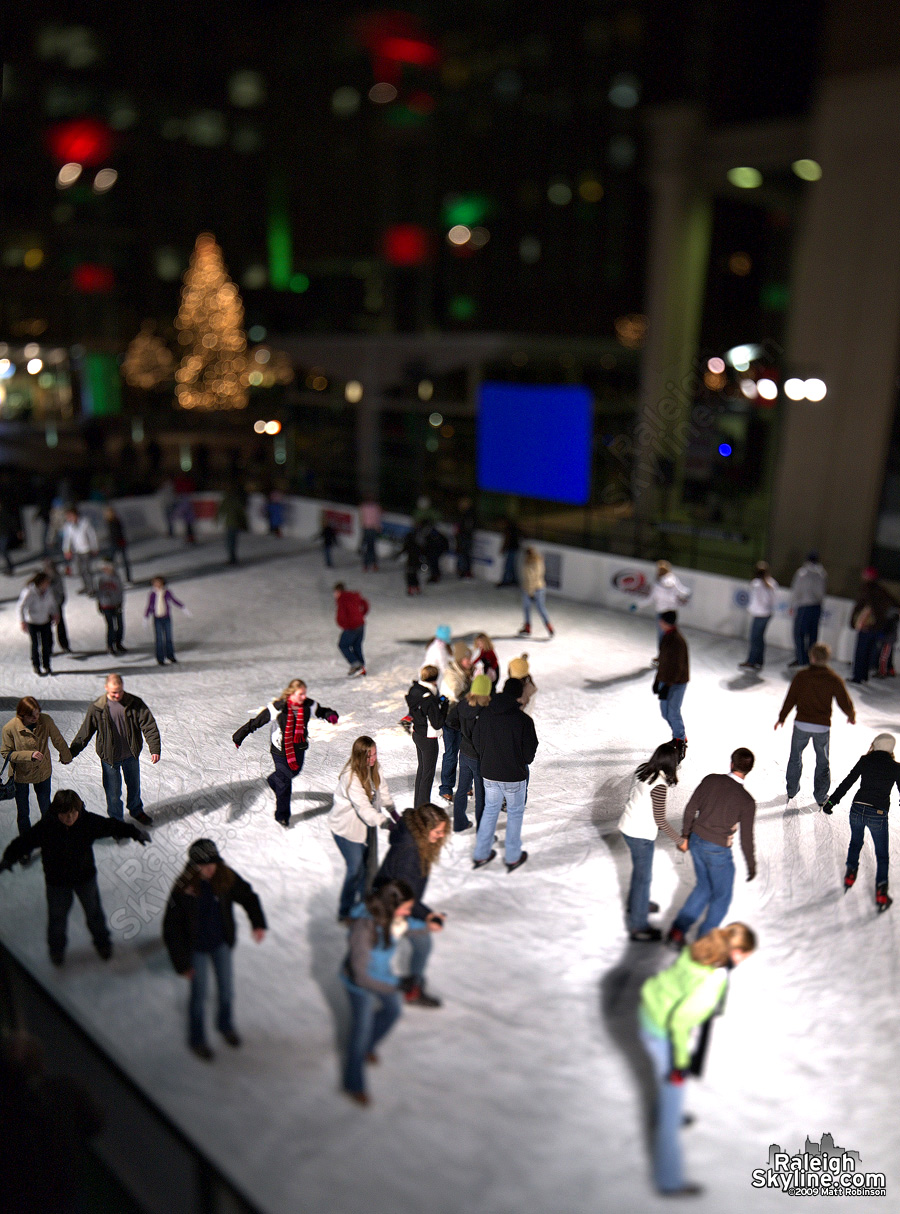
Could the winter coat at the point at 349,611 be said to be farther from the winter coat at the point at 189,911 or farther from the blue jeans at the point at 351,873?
the winter coat at the point at 189,911

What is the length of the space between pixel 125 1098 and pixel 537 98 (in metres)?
39.4

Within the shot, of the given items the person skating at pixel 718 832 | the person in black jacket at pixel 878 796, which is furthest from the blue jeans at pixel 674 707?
the person skating at pixel 718 832

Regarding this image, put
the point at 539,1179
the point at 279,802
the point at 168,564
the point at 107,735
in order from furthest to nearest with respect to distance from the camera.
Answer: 1. the point at 168,564
2. the point at 279,802
3. the point at 107,735
4. the point at 539,1179

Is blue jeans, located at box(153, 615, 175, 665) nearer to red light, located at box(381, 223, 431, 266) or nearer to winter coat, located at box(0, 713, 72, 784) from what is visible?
winter coat, located at box(0, 713, 72, 784)

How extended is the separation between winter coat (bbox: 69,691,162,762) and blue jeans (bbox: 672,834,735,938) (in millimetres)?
4613

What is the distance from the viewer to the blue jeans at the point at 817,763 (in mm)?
8570

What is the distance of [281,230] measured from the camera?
152 ft

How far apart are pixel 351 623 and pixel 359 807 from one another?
5334 mm

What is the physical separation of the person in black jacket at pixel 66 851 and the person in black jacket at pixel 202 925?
925mm

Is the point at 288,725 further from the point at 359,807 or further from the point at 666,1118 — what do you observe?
the point at 666,1118

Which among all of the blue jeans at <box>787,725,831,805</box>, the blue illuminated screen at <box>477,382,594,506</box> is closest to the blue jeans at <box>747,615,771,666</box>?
the blue jeans at <box>787,725,831,805</box>

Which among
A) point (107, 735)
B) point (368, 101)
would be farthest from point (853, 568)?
point (368, 101)

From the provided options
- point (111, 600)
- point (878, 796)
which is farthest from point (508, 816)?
point (111, 600)

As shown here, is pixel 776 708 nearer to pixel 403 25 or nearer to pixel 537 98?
pixel 537 98
